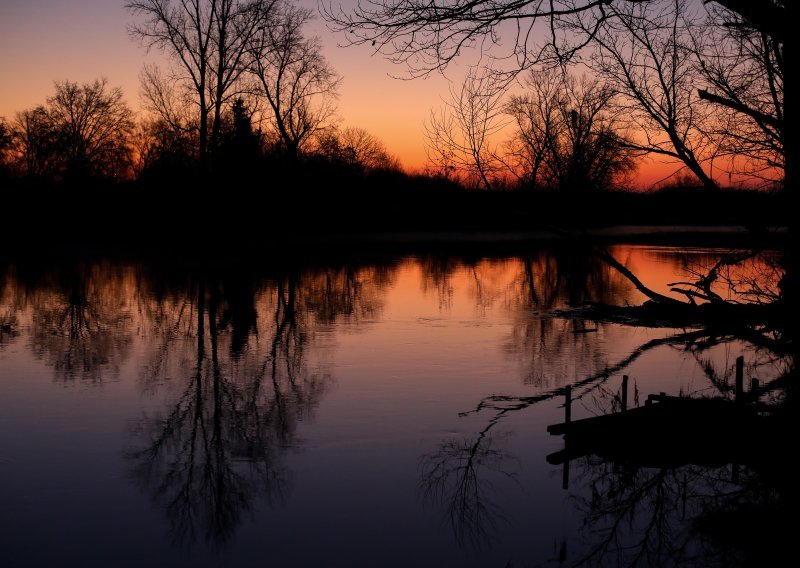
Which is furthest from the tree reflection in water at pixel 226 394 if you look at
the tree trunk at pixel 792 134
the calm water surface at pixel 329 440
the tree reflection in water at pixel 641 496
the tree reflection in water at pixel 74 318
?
the tree trunk at pixel 792 134

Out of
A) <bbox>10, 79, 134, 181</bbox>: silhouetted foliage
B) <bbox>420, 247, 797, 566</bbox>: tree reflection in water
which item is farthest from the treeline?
<bbox>420, 247, 797, 566</bbox>: tree reflection in water

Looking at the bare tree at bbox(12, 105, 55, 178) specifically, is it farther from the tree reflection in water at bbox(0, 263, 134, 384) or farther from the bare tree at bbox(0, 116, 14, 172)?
the tree reflection in water at bbox(0, 263, 134, 384)

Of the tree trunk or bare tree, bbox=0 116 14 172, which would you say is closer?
the tree trunk

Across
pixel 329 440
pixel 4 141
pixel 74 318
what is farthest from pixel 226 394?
pixel 4 141

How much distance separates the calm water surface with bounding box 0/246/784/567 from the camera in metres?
7.84

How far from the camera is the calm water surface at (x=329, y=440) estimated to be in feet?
25.7

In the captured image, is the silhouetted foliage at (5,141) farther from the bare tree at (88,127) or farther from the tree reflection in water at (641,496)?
the tree reflection in water at (641,496)

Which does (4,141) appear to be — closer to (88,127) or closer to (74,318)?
(88,127)

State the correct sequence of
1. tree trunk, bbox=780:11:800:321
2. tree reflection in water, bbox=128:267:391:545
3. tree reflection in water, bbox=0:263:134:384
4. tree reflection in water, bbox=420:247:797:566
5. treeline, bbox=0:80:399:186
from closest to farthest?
tree trunk, bbox=780:11:800:321 → tree reflection in water, bbox=420:247:797:566 → tree reflection in water, bbox=128:267:391:545 → tree reflection in water, bbox=0:263:134:384 → treeline, bbox=0:80:399:186

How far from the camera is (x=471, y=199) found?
7.42 m

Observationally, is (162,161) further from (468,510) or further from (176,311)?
(468,510)

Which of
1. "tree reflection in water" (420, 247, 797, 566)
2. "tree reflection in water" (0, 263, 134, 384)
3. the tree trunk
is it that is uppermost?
the tree trunk

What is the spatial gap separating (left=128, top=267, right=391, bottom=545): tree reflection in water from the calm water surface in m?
0.05

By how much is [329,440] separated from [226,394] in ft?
10.1
